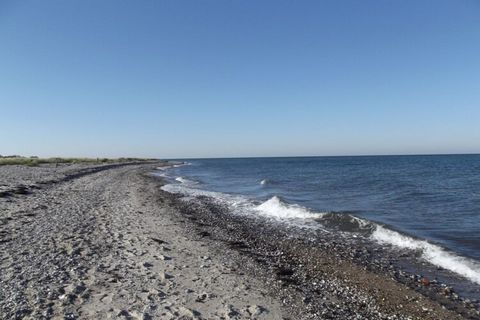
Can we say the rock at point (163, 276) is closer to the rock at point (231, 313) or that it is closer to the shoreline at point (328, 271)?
the rock at point (231, 313)

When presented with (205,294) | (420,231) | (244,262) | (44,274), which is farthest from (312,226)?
(44,274)

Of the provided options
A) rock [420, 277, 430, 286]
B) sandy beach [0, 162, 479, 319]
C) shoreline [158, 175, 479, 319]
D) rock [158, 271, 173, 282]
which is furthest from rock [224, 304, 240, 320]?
rock [420, 277, 430, 286]

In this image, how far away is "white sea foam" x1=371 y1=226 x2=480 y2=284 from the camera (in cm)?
1102

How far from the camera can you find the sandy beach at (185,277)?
283 inches

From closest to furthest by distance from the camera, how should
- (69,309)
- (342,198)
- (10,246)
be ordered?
(69,309) < (10,246) < (342,198)

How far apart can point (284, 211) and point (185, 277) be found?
13610mm

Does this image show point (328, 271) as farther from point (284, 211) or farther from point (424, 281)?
point (284, 211)

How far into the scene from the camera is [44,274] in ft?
27.4

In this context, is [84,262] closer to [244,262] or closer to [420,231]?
[244,262]

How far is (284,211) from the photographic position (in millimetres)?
22031

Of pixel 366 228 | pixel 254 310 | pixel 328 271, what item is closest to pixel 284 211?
pixel 366 228

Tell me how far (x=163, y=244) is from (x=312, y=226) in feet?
28.3

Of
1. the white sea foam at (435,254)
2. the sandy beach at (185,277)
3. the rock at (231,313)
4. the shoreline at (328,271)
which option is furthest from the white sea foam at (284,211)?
the rock at (231,313)

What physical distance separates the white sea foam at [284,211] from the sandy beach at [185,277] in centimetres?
512
